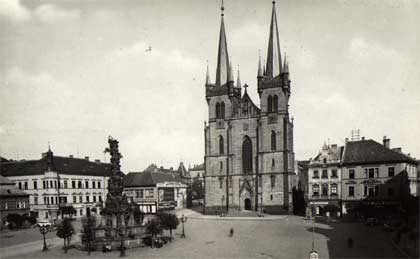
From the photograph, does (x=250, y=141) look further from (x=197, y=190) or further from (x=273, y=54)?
(x=197, y=190)

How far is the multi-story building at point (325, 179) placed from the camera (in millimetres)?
48438

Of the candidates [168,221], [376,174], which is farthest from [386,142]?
[168,221]

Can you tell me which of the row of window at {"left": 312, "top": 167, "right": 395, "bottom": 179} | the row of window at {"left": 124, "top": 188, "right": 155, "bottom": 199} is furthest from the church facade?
the row of window at {"left": 124, "top": 188, "right": 155, "bottom": 199}

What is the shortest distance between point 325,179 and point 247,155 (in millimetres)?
13699

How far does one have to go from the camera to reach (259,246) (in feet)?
89.3

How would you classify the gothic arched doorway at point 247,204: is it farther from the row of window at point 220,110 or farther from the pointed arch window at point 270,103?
the pointed arch window at point 270,103

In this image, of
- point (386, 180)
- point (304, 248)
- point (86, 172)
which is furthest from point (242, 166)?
point (304, 248)

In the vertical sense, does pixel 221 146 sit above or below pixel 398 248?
above

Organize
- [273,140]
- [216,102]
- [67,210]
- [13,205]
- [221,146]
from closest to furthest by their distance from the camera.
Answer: [13,205], [67,210], [273,140], [221,146], [216,102]

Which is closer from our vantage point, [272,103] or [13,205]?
[13,205]

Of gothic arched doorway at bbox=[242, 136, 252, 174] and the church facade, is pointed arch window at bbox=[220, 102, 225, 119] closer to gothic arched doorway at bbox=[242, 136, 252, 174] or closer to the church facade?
the church facade

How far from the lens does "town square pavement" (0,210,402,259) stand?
79.7ft

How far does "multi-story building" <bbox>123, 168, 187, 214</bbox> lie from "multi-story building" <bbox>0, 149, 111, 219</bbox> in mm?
6424

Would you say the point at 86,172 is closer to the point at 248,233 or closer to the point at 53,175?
the point at 53,175
